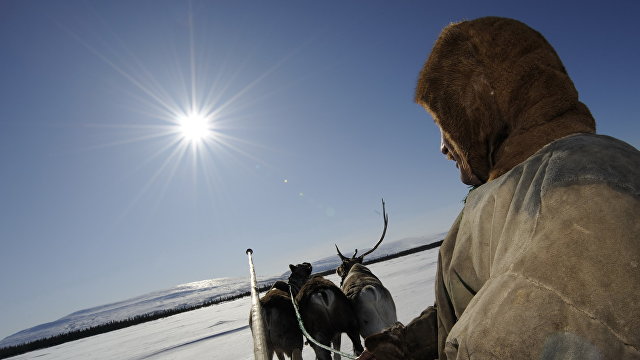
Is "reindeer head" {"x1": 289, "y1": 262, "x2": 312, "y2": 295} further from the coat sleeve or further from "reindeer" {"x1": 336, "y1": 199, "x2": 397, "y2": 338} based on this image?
the coat sleeve

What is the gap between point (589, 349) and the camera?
53 centimetres

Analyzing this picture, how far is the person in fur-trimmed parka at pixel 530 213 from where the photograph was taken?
55 centimetres

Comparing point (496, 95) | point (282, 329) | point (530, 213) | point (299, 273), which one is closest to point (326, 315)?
point (282, 329)

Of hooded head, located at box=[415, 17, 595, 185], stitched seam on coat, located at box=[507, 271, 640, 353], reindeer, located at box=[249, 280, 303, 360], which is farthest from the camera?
reindeer, located at box=[249, 280, 303, 360]

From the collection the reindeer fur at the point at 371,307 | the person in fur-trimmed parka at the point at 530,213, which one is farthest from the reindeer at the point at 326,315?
the person in fur-trimmed parka at the point at 530,213

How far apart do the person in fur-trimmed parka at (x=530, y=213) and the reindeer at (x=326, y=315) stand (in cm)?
506

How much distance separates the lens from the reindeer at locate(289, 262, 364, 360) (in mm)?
6062

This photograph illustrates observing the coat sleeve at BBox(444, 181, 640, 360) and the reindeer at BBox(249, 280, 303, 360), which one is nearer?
the coat sleeve at BBox(444, 181, 640, 360)

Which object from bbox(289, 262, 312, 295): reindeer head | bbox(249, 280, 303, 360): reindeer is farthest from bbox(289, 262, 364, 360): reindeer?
bbox(289, 262, 312, 295): reindeer head

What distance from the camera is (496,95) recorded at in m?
1.19

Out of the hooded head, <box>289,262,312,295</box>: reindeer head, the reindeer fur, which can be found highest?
the hooded head

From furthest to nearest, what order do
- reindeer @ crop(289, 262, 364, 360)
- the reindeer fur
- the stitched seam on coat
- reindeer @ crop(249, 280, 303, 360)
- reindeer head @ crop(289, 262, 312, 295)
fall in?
reindeer head @ crop(289, 262, 312, 295)
the reindeer fur
reindeer @ crop(249, 280, 303, 360)
reindeer @ crop(289, 262, 364, 360)
the stitched seam on coat

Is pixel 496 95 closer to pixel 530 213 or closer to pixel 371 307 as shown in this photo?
pixel 530 213

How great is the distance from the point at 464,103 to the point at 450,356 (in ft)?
3.11
